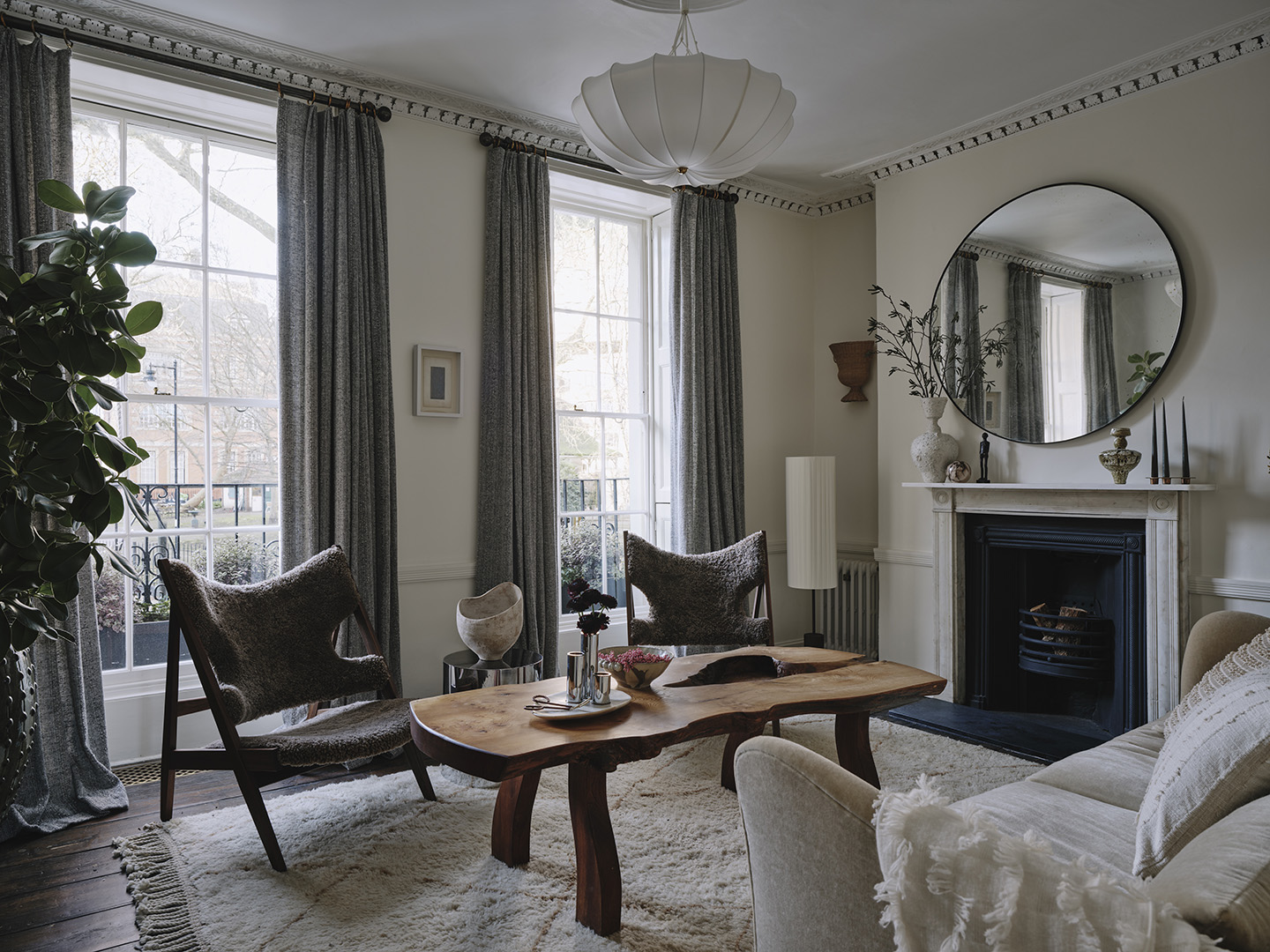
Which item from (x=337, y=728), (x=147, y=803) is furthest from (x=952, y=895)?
(x=147, y=803)

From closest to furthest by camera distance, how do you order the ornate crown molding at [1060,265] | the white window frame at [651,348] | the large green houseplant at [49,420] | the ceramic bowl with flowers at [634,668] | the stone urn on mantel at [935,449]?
the large green houseplant at [49,420] → the ceramic bowl with flowers at [634,668] → the ornate crown molding at [1060,265] → the stone urn on mantel at [935,449] → the white window frame at [651,348]

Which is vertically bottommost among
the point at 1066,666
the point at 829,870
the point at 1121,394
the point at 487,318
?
the point at 1066,666

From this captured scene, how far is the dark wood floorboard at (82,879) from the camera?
208cm

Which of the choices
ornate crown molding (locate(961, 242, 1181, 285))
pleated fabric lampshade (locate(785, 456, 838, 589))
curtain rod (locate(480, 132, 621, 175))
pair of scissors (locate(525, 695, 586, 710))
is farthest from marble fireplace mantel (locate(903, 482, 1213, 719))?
pair of scissors (locate(525, 695, 586, 710))

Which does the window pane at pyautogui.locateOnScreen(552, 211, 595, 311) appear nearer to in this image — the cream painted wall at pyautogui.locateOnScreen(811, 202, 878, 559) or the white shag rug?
the cream painted wall at pyautogui.locateOnScreen(811, 202, 878, 559)

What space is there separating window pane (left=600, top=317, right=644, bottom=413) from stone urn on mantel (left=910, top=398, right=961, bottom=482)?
158 cm

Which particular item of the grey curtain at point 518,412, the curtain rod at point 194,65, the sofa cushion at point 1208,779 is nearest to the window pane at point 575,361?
the grey curtain at point 518,412

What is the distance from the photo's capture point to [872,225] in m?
5.12

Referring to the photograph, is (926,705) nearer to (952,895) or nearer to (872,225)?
(872,225)

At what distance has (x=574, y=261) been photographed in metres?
4.61

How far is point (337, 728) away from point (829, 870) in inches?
74.3

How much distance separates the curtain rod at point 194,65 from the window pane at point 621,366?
1632 millimetres

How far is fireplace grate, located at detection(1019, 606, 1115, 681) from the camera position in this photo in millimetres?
3787

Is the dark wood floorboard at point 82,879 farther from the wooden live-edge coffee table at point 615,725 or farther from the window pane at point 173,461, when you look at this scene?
the window pane at point 173,461
